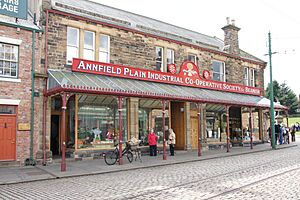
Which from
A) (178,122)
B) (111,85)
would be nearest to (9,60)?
(111,85)

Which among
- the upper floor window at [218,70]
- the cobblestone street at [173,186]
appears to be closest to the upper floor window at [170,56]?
the upper floor window at [218,70]

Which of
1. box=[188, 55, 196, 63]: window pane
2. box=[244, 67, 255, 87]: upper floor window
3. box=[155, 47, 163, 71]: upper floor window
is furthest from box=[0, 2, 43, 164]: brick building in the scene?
box=[244, 67, 255, 87]: upper floor window

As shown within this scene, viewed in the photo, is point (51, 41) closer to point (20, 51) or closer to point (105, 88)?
point (20, 51)

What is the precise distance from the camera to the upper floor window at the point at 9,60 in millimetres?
12359

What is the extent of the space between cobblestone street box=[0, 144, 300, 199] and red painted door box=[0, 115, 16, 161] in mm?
Answer: 3816

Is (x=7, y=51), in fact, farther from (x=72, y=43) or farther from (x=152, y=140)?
(x=152, y=140)

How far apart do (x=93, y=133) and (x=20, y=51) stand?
516 centimetres

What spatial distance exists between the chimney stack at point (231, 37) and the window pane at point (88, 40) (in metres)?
12.0

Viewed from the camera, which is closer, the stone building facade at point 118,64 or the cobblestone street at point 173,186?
the cobblestone street at point 173,186

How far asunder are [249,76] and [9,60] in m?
18.6

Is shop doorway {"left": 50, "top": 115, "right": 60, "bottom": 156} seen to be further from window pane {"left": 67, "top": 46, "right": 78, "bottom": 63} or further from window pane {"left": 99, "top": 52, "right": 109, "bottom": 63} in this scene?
window pane {"left": 99, "top": 52, "right": 109, "bottom": 63}

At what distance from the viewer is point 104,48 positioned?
15.6 m

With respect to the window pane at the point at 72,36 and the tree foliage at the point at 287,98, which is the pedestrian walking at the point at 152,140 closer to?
the window pane at the point at 72,36

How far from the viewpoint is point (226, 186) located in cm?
790
